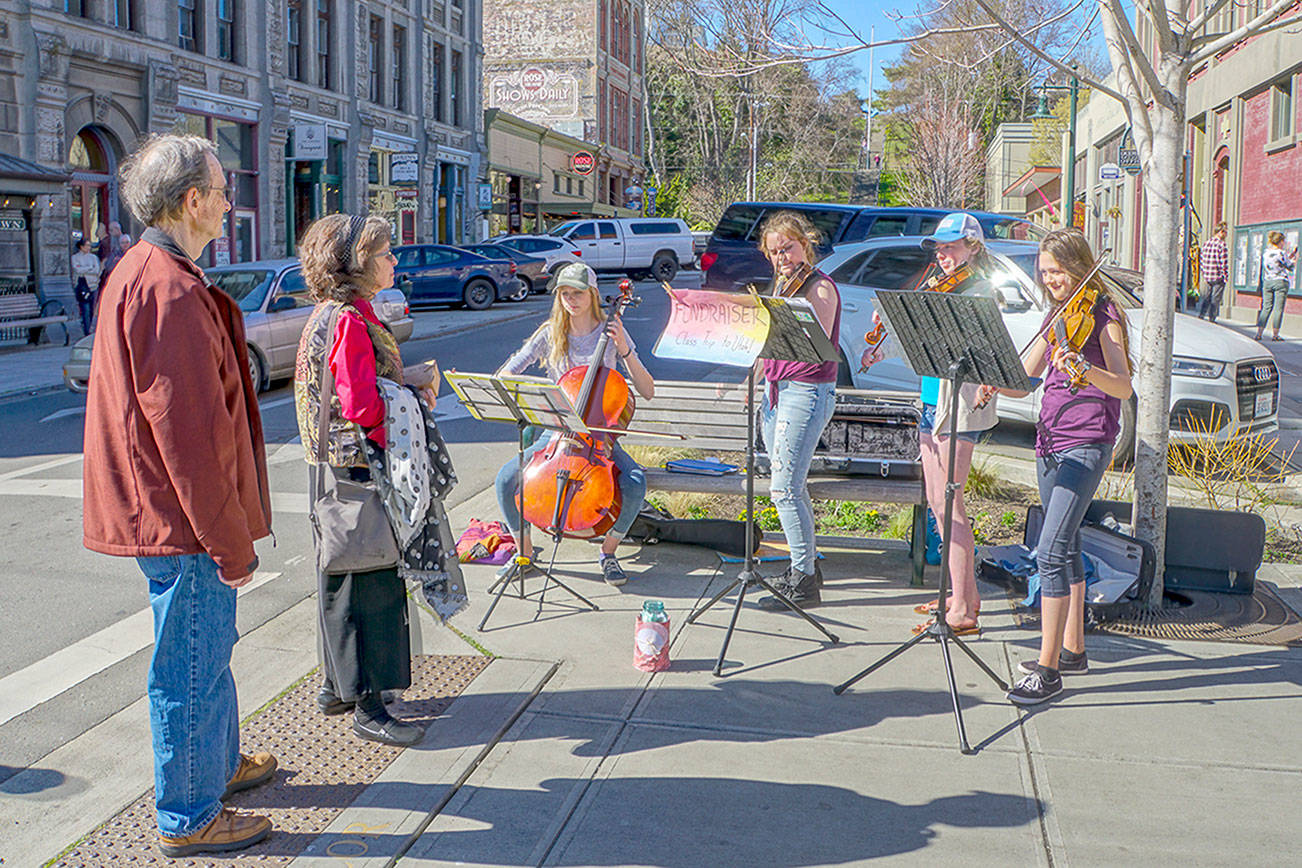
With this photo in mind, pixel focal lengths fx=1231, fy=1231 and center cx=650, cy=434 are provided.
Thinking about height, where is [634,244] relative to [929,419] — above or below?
above

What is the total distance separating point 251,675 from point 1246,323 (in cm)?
2337

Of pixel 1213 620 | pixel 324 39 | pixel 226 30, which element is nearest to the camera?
pixel 1213 620

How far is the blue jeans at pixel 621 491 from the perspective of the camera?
246 inches

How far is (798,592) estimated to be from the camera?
19.5ft

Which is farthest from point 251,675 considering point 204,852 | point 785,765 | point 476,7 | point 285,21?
point 476,7

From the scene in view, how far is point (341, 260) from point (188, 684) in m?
1.46

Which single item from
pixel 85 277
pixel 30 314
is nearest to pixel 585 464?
pixel 30 314

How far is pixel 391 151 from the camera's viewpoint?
121ft

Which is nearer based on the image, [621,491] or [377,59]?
[621,491]

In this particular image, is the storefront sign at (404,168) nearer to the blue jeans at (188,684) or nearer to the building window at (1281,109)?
the building window at (1281,109)

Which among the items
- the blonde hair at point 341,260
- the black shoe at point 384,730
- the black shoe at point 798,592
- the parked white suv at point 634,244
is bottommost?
the black shoe at point 384,730

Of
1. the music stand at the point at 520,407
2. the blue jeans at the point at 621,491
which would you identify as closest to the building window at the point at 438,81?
the blue jeans at the point at 621,491

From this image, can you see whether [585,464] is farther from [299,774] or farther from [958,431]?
[299,774]

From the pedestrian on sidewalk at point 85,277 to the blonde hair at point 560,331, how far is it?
15978 millimetres
